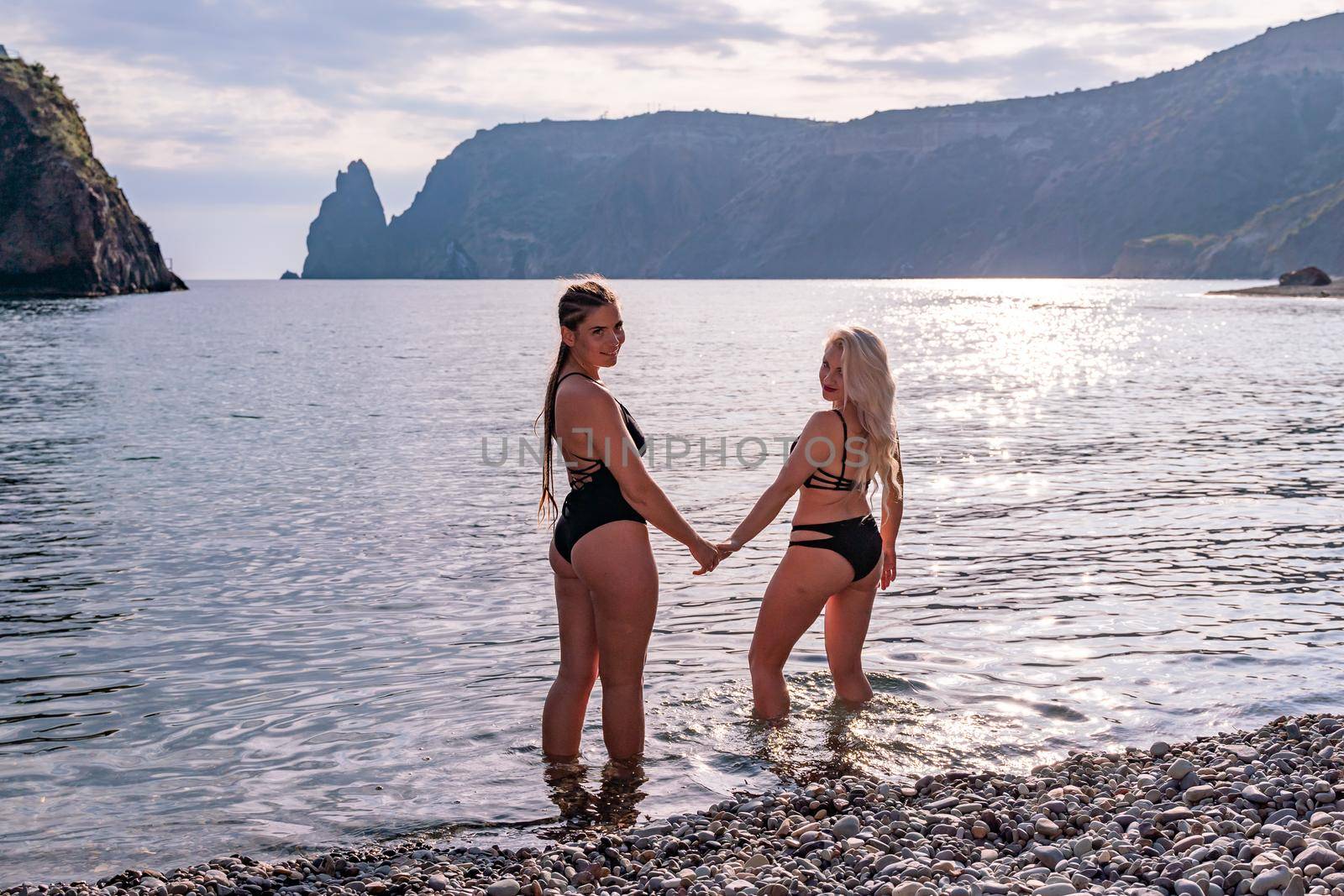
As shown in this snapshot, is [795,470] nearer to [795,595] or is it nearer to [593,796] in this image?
[795,595]

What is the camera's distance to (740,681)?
905 centimetres

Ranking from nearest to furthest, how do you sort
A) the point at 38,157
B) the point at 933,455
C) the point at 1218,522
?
1. the point at 1218,522
2. the point at 933,455
3. the point at 38,157

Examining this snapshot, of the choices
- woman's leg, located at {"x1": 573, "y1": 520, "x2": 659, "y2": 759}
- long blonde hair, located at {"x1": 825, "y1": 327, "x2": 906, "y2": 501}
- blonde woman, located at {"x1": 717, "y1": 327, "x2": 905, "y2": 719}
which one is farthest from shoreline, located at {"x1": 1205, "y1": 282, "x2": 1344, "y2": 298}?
woman's leg, located at {"x1": 573, "y1": 520, "x2": 659, "y2": 759}

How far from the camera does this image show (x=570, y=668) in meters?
7.09

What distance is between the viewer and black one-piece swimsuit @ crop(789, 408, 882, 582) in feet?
24.6

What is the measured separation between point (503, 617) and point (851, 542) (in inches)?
181

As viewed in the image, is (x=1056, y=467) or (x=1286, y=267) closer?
(x=1056, y=467)

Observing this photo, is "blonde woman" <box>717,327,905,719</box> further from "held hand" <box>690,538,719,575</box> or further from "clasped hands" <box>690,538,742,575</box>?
"held hand" <box>690,538,719,575</box>

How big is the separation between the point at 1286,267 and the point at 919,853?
210m

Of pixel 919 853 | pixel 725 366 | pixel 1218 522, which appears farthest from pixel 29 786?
pixel 725 366

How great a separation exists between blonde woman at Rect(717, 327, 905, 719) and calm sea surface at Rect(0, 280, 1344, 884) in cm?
68

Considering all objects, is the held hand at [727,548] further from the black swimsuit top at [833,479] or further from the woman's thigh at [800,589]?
the black swimsuit top at [833,479]

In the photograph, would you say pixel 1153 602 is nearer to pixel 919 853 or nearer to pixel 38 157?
pixel 919 853

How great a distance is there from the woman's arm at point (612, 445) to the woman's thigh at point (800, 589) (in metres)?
1.43
